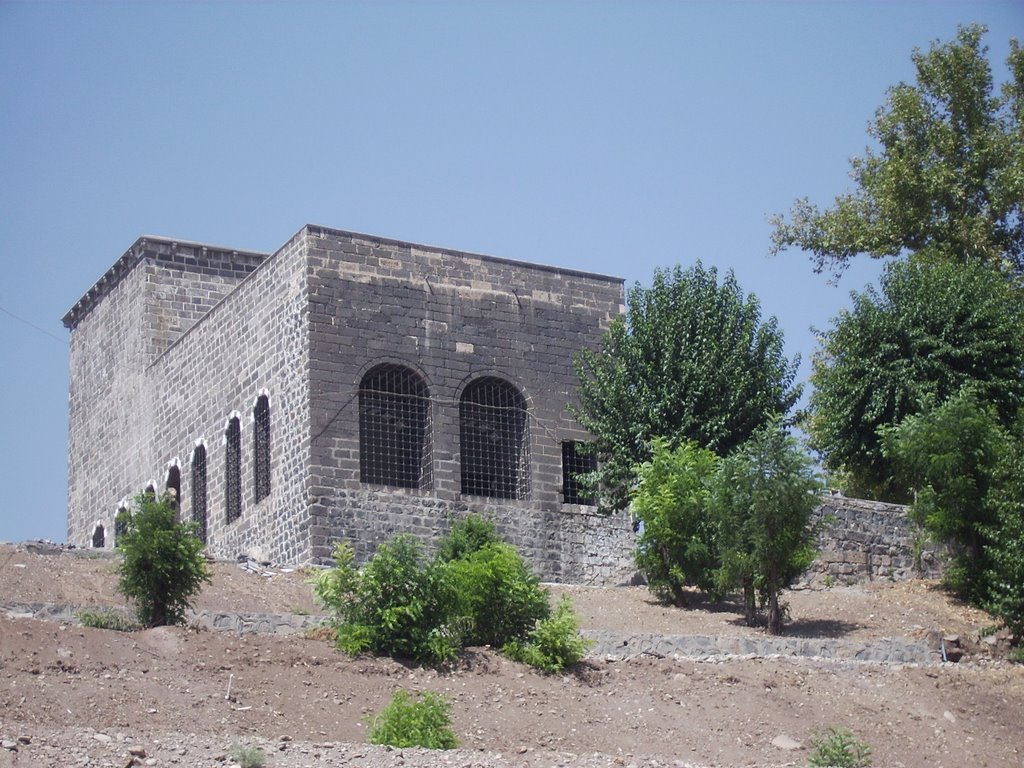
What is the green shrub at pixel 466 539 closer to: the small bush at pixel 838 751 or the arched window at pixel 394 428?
the arched window at pixel 394 428

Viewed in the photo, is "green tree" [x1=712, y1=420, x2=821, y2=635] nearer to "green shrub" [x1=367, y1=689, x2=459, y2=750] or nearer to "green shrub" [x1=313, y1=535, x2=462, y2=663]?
"green shrub" [x1=313, y1=535, x2=462, y2=663]

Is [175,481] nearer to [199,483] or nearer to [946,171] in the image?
[199,483]

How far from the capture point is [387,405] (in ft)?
104

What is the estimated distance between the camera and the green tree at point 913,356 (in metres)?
32.1

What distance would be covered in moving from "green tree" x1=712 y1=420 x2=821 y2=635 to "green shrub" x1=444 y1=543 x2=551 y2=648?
3.75 metres

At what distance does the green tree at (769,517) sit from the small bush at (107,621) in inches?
332

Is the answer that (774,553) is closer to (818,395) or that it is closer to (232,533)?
(818,395)

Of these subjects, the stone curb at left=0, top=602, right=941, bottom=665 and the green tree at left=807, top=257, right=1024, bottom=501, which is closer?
the stone curb at left=0, top=602, right=941, bottom=665

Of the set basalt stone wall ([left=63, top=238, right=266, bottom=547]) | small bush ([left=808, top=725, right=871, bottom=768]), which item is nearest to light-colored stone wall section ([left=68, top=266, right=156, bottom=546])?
basalt stone wall ([left=63, top=238, right=266, bottom=547])

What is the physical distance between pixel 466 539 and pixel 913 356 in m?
9.59

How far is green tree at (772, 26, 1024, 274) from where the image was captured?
3947 centimetres

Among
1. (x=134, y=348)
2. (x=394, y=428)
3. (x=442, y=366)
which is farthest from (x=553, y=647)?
(x=134, y=348)

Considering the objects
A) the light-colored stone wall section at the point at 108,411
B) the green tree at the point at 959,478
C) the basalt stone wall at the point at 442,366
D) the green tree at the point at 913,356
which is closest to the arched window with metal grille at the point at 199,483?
the light-colored stone wall section at the point at 108,411

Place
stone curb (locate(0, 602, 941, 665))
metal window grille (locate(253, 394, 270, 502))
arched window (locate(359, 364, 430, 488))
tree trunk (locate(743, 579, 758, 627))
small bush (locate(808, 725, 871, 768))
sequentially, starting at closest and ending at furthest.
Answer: small bush (locate(808, 725, 871, 768)) → stone curb (locate(0, 602, 941, 665)) → tree trunk (locate(743, 579, 758, 627)) → arched window (locate(359, 364, 430, 488)) → metal window grille (locate(253, 394, 270, 502))
